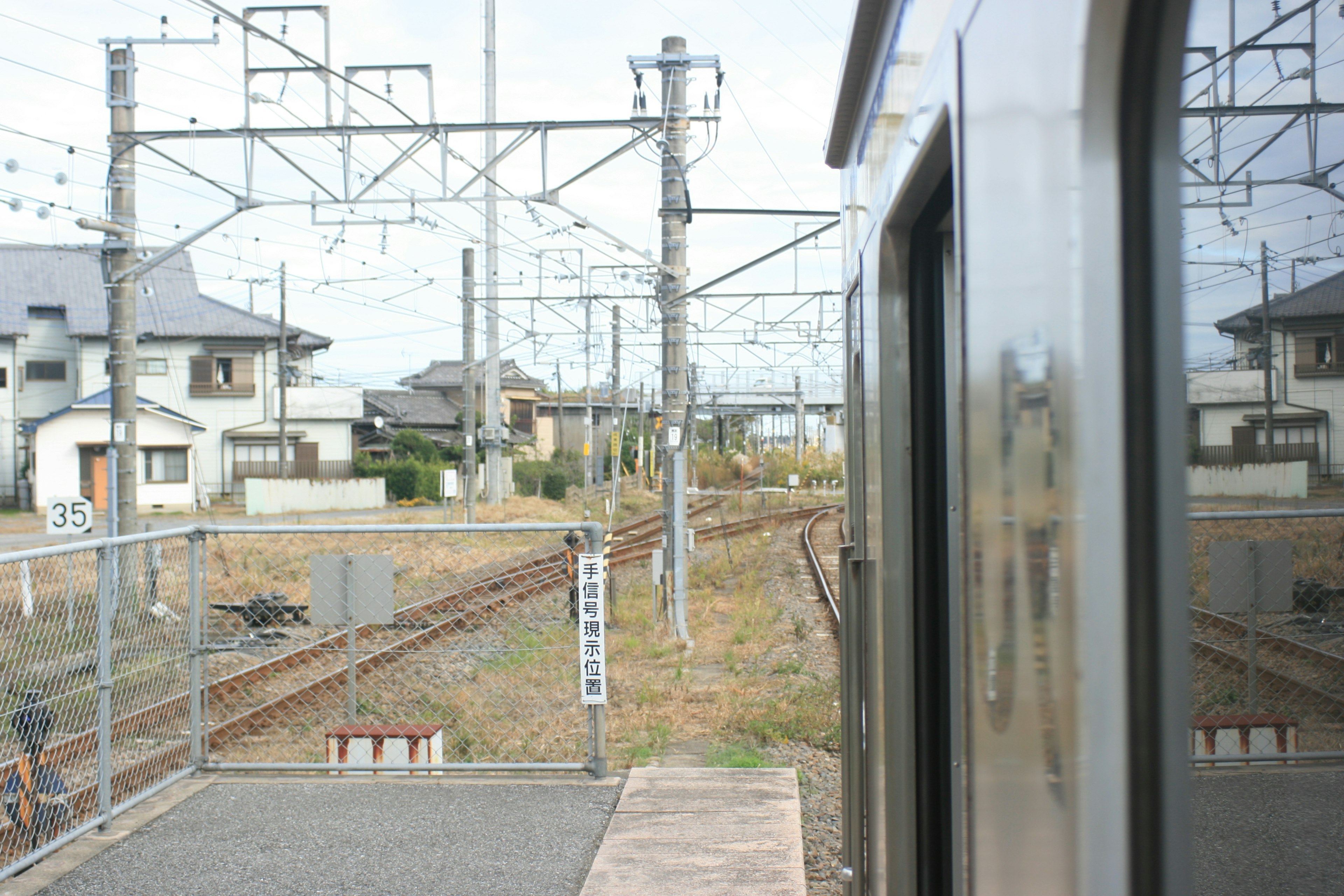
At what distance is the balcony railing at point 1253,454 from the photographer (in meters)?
0.80

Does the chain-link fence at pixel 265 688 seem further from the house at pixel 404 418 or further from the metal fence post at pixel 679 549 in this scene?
the house at pixel 404 418

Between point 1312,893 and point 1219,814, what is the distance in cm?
9

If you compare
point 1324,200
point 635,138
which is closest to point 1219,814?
point 1324,200

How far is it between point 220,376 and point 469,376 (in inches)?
820

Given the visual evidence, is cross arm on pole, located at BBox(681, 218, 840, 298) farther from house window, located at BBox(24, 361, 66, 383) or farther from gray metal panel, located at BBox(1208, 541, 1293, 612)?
house window, located at BBox(24, 361, 66, 383)

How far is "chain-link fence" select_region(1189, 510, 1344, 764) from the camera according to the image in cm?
77

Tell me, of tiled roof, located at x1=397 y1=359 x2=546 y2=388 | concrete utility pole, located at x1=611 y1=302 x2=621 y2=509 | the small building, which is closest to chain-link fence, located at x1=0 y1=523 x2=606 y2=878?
concrete utility pole, located at x1=611 y1=302 x2=621 y2=509

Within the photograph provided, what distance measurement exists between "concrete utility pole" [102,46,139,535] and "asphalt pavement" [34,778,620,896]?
827 cm

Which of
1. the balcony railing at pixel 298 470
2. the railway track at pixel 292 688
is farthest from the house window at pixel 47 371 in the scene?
the railway track at pixel 292 688

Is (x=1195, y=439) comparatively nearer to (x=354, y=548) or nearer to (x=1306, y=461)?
(x=1306, y=461)

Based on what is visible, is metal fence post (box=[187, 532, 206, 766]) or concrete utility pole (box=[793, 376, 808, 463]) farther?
concrete utility pole (box=[793, 376, 808, 463])

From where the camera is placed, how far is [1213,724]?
0.85m

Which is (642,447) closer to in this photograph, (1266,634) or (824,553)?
(824,553)

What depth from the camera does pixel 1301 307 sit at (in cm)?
79
